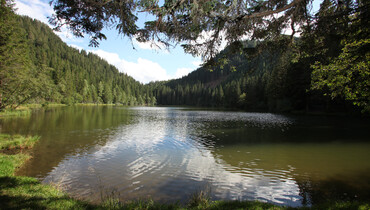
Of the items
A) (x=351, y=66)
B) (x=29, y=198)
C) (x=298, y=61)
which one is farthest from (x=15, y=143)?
(x=351, y=66)

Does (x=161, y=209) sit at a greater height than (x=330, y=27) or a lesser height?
lesser

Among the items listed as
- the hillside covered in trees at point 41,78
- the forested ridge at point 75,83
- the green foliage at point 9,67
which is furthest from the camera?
the forested ridge at point 75,83

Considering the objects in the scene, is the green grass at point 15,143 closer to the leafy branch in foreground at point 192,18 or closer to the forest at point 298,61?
the forest at point 298,61

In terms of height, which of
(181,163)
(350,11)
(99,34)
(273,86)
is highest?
(273,86)

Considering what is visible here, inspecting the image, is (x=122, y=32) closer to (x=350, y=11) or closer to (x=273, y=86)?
(x=350, y=11)

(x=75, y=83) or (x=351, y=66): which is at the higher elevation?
(x=75, y=83)

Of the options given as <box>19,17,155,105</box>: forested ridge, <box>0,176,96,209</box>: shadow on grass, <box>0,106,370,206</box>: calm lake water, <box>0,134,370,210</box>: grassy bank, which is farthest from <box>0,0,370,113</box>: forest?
<box>19,17,155,105</box>: forested ridge

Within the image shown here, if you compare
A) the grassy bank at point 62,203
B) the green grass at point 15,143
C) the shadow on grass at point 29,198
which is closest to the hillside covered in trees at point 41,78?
the green grass at point 15,143

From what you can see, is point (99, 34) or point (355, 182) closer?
point (99, 34)

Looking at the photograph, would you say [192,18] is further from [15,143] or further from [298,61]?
[15,143]

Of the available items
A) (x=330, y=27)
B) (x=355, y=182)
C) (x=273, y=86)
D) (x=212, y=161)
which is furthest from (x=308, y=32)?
(x=273, y=86)

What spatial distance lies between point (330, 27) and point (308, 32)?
0.53 metres

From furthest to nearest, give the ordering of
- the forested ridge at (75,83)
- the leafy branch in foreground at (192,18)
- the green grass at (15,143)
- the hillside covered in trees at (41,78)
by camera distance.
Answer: the forested ridge at (75,83) → the hillside covered in trees at (41,78) → the green grass at (15,143) → the leafy branch in foreground at (192,18)

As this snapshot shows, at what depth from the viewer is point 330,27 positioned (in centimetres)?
502
